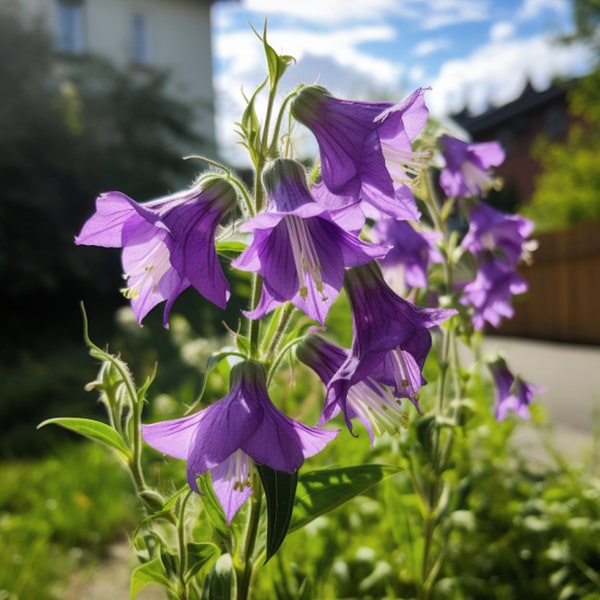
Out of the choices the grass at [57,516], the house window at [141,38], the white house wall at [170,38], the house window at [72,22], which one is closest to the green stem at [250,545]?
the grass at [57,516]

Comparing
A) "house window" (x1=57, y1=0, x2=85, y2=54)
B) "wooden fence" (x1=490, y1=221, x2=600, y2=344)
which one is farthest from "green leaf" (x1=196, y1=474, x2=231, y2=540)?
"house window" (x1=57, y1=0, x2=85, y2=54)

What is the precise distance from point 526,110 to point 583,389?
25.8m

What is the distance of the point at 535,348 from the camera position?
30.7 ft

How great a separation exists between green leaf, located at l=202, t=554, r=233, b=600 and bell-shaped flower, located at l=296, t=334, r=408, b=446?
0.30 meters

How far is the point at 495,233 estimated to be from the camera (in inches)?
63.9

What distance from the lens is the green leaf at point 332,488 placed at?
998mm

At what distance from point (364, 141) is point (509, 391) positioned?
967 mm

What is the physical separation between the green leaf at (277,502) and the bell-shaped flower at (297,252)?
0.74 ft

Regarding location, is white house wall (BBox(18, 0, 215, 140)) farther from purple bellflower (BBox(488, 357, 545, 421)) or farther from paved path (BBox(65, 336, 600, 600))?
purple bellflower (BBox(488, 357, 545, 421))

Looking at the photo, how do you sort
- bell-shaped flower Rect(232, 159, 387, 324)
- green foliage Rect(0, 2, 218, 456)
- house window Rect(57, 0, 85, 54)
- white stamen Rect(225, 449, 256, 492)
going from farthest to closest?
house window Rect(57, 0, 85, 54) → green foliage Rect(0, 2, 218, 456) → white stamen Rect(225, 449, 256, 492) → bell-shaped flower Rect(232, 159, 387, 324)

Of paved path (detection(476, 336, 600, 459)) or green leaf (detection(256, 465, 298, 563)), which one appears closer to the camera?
green leaf (detection(256, 465, 298, 563))

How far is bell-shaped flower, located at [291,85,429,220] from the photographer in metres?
0.84

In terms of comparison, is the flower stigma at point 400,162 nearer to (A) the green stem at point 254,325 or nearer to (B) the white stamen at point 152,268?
(A) the green stem at point 254,325

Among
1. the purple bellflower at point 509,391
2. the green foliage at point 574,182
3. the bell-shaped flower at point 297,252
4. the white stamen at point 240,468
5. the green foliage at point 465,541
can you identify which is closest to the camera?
the bell-shaped flower at point 297,252
